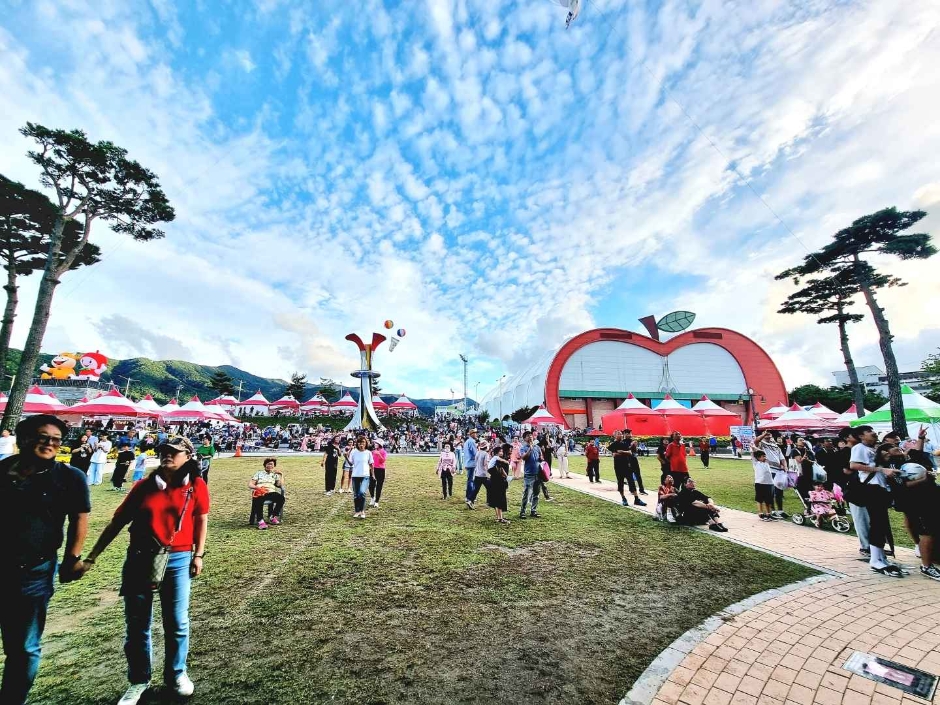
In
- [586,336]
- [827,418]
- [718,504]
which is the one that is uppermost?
[586,336]

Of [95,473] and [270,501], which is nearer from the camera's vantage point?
[270,501]

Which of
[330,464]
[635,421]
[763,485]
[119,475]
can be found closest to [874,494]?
[763,485]

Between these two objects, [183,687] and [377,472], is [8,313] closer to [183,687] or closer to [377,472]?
[377,472]

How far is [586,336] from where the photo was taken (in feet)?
161

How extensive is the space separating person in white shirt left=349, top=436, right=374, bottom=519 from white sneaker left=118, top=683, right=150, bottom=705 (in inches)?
221

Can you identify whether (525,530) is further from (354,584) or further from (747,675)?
(747,675)

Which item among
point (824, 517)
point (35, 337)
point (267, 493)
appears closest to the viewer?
point (267, 493)

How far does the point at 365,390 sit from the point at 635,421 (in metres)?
23.7

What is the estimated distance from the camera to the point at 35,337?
15.4 m

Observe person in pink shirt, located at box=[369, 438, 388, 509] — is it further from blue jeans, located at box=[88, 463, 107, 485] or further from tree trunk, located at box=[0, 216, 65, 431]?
→ tree trunk, located at box=[0, 216, 65, 431]

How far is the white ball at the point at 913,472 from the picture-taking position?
5.18 m

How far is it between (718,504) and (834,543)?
3691 mm

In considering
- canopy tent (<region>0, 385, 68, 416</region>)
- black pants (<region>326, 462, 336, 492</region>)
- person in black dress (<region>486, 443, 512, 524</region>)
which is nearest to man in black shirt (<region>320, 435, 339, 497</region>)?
black pants (<region>326, 462, 336, 492</region>)

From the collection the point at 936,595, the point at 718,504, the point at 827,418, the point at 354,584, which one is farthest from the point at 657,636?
the point at 827,418
